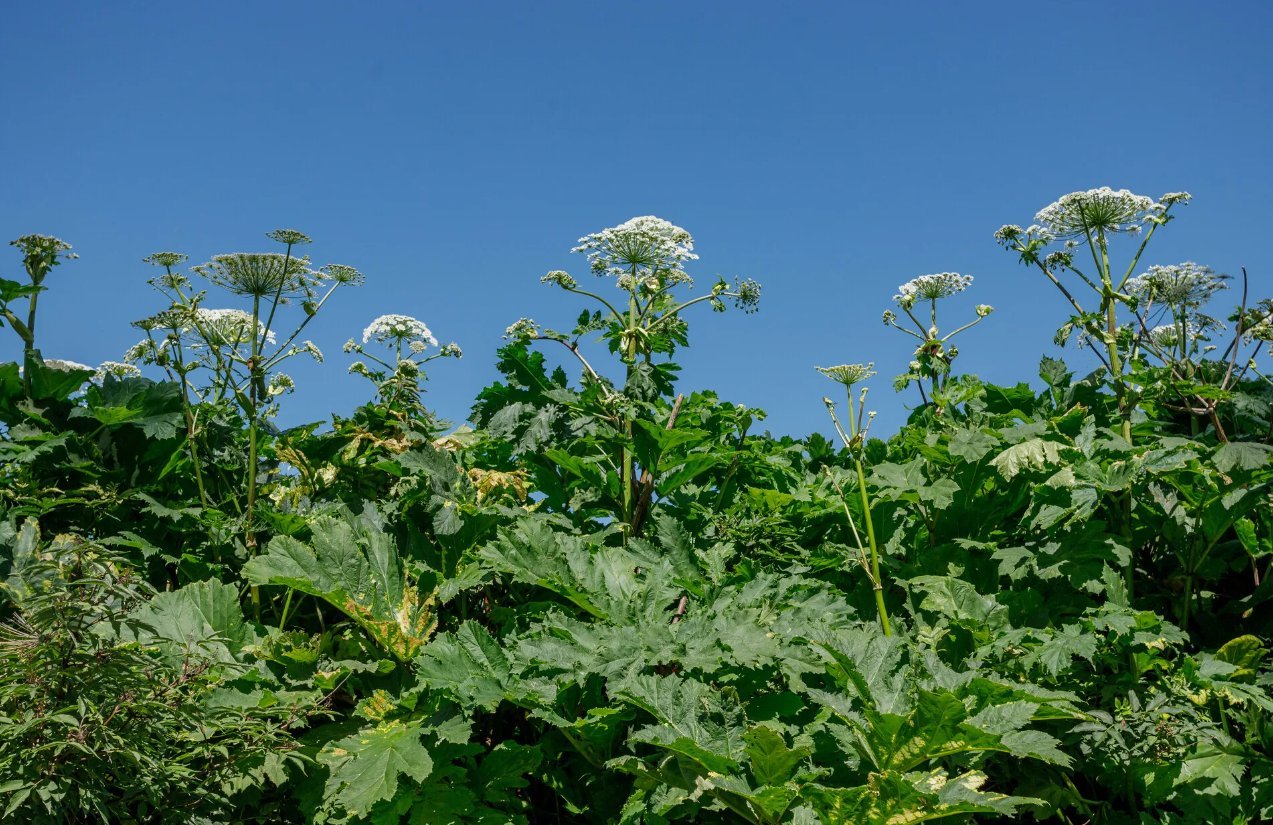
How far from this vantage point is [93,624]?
2.57 m

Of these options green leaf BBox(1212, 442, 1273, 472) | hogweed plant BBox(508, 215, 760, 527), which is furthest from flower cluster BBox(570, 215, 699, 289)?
green leaf BBox(1212, 442, 1273, 472)

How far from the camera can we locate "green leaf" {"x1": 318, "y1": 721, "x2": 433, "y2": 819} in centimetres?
261

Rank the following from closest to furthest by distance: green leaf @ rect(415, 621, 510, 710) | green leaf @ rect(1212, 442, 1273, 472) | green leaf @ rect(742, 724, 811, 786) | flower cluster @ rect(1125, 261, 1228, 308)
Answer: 1. green leaf @ rect(742, 724, 811, 786)
2. green leaf @ rect(415, 621, 510, 710)
3. green leaf @ rect(1212, 442, 1273, 472)
4. flower cluster @ rect(1125, 261, 1228, 308)

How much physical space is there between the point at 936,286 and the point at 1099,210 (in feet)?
3.54

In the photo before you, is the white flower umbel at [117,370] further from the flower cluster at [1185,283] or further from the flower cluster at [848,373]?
the flower cluster at [1185,283]

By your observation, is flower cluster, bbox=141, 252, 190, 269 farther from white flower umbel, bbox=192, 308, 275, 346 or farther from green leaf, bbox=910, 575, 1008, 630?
green leaf, bbox=910, 575, 1008, 630

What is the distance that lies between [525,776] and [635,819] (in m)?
0.71

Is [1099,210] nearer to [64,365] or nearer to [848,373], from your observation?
[848,373]

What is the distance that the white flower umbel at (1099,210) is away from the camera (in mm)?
4355

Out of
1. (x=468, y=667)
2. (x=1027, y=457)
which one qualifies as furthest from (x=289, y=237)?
(x=1027, y=457)

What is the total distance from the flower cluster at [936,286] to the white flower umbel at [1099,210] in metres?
0.87

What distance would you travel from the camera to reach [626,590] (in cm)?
321

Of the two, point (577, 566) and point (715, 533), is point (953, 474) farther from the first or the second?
point (577, 566)

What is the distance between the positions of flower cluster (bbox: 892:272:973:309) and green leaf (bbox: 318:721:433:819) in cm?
355
